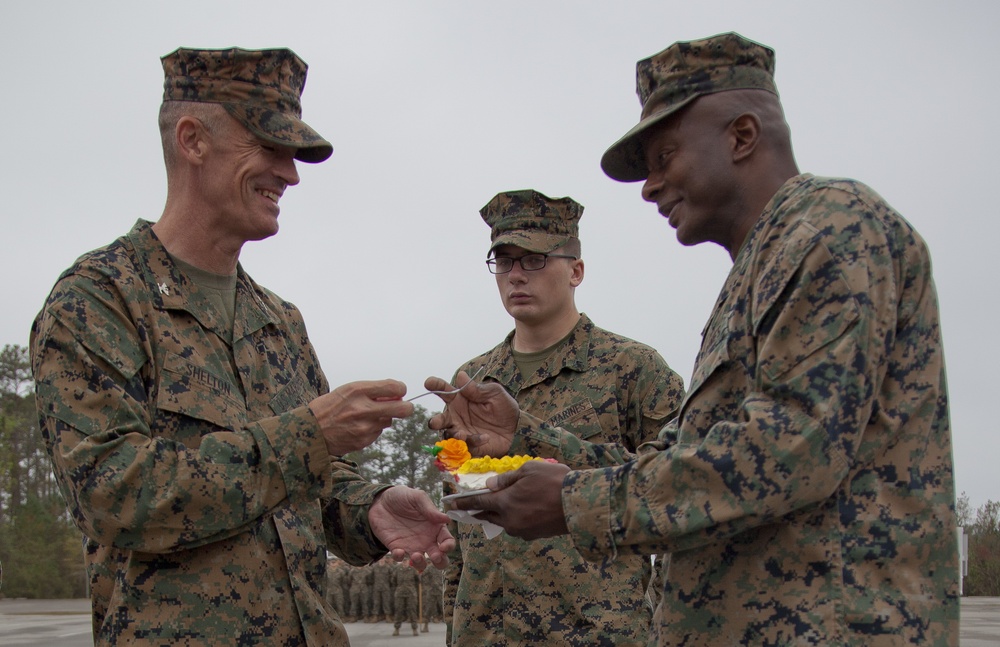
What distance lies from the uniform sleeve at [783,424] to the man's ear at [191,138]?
2178mm

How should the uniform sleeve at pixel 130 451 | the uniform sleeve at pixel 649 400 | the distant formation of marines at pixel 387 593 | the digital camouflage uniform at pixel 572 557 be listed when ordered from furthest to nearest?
the distant formation of marines at pixel 387 593 < the uniform sleeve at pixel 649 400 < the digital camouflage uniform at pixel 572 557 < the uniform sleeve at pixel 130 451

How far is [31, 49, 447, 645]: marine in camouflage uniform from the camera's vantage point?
10.3 ft

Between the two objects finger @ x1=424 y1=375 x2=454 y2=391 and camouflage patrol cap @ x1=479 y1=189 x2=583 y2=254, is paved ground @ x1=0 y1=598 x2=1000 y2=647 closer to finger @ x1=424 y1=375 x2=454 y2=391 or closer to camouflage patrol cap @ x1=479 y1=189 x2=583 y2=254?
camouflage patrol cap @ x1=479 y1=189 x2=583 y2=254

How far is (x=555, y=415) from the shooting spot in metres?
5.78

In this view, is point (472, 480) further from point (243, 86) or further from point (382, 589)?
point (382, 589)

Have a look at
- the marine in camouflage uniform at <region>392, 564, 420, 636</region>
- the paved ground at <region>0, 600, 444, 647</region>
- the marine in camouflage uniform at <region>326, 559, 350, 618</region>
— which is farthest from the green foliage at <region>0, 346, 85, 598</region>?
the marine in camouflage uniform at <region>392, 564, 420, 636</region>

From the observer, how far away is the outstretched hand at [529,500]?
2924 mm

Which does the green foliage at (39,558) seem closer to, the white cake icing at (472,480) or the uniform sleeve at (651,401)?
the uniform sleeve at (651,401)

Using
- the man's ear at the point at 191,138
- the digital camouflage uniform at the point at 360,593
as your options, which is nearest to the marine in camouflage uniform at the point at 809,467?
the man's ear at the point at 191,138

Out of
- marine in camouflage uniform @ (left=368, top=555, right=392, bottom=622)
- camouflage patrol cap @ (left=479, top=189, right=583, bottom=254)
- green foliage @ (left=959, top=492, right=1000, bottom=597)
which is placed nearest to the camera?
camouflage patrol cap @ (left=479, top=189, right=583, bottom=254)

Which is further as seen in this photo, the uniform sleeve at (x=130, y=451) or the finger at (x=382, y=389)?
the finger at (x=382, y=389)

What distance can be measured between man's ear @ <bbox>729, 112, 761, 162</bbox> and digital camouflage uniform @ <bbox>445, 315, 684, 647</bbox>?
204 centimetres

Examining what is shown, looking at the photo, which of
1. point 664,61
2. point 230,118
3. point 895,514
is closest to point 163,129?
point 230,118

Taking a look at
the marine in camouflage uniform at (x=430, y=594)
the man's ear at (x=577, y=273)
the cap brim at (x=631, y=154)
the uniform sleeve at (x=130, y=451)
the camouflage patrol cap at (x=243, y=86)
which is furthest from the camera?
the marine in camouflage uniform at (x=430, y=594)
